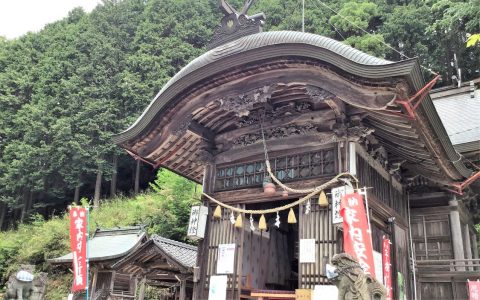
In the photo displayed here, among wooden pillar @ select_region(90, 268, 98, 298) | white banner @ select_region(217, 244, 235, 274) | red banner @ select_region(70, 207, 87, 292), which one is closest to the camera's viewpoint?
white banner @ select_region(217, 244, 235, 274)

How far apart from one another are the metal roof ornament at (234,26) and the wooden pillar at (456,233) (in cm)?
681

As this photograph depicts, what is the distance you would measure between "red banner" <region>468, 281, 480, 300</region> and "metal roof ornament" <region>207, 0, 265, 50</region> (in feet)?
23.3

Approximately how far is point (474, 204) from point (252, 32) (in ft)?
30.5

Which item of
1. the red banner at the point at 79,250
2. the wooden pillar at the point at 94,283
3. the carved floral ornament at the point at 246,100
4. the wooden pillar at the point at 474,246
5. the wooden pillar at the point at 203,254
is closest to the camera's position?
the carved floral ornament at the point at 246,100

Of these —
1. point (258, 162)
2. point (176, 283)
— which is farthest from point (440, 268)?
point (176, 283)

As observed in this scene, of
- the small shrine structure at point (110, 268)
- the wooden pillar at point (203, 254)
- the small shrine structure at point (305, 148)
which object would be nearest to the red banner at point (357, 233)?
the small shrine structure at point (305, 148)

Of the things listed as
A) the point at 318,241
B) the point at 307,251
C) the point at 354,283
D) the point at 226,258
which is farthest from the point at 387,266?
the point at 354,283

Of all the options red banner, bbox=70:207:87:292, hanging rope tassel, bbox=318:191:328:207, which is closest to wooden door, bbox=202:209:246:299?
hanging rope tassel, bbox=318:191:328:207

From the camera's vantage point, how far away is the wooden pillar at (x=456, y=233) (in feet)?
31.0

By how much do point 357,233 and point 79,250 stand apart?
783cm

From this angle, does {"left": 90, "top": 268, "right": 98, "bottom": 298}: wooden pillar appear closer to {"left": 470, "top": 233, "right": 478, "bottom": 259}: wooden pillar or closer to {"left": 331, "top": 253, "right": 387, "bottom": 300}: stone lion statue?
{"left": 470, "top": 233, "right": 478, "bottom": 259}: wooden pillar

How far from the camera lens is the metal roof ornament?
7.83m

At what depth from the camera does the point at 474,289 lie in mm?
8266

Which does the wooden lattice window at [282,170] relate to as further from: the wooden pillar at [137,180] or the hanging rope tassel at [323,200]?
the wooden pillar at [137,180]
